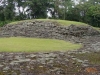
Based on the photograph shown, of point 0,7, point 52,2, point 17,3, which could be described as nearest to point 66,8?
point 52,2

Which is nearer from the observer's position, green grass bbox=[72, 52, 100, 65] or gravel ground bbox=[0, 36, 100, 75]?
gravel ground bbox=[0, 36, 100, 75]

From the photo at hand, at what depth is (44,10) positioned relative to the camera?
151ft

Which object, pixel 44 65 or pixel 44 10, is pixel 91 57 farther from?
pixel 44 10

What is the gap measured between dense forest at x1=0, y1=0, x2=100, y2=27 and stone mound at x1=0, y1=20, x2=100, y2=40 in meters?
17.4

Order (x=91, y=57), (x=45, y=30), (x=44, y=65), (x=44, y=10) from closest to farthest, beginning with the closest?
1. (x=44, y=65)
2. (x=91, y=57)
3. (x=45, y=30)
4. (x=44, y=10)

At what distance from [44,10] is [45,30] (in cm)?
2195

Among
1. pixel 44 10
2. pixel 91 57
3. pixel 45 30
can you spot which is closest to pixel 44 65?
pixel 91 57

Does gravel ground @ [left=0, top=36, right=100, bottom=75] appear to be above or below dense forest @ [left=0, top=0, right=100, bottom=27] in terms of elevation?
below

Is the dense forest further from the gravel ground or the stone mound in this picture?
the gravel ground

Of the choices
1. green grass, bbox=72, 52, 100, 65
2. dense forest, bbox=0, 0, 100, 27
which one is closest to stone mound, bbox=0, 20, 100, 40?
green grass, bbox=72, 52, 100, 65

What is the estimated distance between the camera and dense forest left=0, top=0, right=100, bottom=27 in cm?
4444

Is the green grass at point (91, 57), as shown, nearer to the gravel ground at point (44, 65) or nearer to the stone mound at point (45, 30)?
the gravel ground at point (44, 65)

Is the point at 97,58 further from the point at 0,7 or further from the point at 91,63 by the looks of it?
the point at 0,7

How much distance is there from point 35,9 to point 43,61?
35.5m
